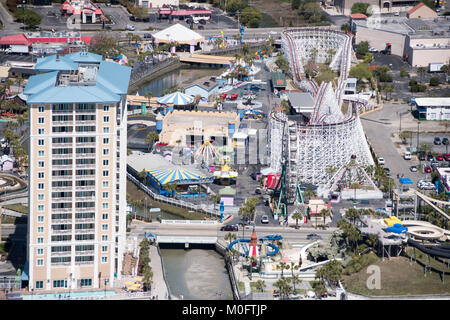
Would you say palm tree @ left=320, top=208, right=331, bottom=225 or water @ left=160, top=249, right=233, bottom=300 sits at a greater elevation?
palm tree @ left=320, top=208, right=331, bottom=225

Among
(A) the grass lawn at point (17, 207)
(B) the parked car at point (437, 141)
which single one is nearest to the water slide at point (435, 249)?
(A) the grass lawn at point (17, 207)

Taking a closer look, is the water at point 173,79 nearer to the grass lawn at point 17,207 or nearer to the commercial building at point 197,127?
the commercial building at point 197,127

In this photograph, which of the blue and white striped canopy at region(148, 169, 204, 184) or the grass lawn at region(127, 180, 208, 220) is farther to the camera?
the blue and white striped canopy at region(148, 169, 204, 184)

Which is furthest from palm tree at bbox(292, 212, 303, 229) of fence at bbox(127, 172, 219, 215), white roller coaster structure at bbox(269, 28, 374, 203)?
fence at bbox(127, 172, 219, 215)

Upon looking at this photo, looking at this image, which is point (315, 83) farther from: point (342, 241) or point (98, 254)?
point (98, 254)

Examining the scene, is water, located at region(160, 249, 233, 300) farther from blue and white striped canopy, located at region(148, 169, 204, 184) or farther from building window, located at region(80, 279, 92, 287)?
blue and white striped canopy, located at region(148, 169, 204, 184)

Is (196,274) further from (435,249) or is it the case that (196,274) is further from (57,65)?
(57,65)

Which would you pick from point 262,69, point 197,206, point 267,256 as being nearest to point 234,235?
point 267,256
